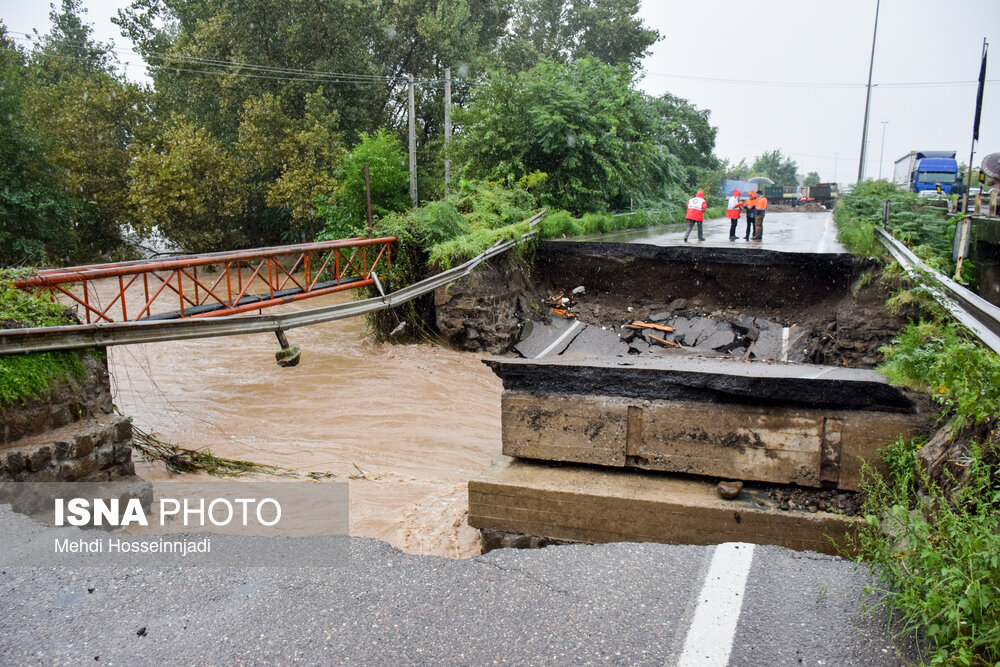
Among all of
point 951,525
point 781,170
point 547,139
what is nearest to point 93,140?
point 547,139

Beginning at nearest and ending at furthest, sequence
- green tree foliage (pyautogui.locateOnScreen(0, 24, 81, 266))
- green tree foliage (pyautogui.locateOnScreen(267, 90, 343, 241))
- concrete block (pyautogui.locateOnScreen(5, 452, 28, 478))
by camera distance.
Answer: concrete block (pyautogui.locateOnScreen(5, 452, 28, 478)) < green tree foliage (pyautogui.locateOnScreen(0, 24, 81, 266)) < green tree foliage (pyautogui.locateOnScreen(267, 90, 343, 241))

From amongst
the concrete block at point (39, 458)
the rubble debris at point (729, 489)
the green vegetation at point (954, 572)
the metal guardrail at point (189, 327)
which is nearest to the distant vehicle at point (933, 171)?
the metal guardrail at point (189, 327)

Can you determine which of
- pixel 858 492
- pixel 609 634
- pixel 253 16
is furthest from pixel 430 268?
pixel 253 16

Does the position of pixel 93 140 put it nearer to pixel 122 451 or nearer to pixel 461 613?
pixel 122 451

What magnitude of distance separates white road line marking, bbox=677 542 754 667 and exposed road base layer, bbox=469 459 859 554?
19.1 inches

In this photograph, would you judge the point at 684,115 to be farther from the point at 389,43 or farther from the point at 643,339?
the point at 643,339

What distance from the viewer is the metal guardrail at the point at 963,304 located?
17.6 ft

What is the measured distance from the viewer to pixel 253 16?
28.6 metres

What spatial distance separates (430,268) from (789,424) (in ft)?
36.7

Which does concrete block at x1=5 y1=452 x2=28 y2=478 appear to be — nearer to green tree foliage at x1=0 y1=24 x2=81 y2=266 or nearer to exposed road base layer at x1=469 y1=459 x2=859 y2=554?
exposed road base layer at x1=469 y1=459 x2=859 y2=554

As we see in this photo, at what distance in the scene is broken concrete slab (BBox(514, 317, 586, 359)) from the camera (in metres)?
14.4

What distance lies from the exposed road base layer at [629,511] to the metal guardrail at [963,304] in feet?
5.96

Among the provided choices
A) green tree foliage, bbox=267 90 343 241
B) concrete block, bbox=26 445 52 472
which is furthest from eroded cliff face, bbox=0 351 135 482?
green tree foliage, bbox=267 90 343 241

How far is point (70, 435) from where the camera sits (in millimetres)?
6629
